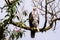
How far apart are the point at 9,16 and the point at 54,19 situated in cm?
111

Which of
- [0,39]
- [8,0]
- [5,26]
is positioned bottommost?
[0,39]

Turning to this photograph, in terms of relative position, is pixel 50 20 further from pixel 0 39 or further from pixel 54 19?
pixel 0 39

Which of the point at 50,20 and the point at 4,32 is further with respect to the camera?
the point at 50,20

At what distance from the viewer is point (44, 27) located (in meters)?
4.17

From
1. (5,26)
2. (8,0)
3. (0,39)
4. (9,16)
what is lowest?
(0,39)

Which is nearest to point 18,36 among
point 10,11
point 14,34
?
point 14,34

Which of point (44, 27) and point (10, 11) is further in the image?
point (44, 27)

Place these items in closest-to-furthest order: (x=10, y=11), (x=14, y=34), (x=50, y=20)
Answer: (x=10, y=11) < (x=14, y=34) < (x=50, y=20)

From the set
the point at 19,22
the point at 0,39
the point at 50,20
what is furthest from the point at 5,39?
the point at 50,20

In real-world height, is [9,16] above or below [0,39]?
above

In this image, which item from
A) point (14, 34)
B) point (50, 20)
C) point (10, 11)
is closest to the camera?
point (10, 11)

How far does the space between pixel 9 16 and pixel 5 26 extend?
0.39 metres

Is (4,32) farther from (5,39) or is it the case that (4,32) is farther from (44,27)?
(44,27)

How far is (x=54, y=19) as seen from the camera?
4.32 meters
